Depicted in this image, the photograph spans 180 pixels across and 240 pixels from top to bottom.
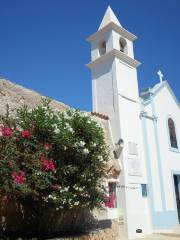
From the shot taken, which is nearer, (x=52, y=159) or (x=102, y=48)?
(x=52, y=159)

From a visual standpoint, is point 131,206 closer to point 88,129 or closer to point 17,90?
point 88,129

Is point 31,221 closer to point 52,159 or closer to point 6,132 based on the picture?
point 52,159

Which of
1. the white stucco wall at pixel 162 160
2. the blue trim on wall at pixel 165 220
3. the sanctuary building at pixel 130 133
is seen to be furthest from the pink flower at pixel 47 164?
the blue trim on wall at pixel 165 220

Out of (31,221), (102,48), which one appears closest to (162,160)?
(102,48)

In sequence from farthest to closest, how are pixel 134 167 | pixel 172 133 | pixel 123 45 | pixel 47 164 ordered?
pixel 172 133
pixel 123 45
pixel 134 167
pixel 47 164

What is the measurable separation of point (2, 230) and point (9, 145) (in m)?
2.60

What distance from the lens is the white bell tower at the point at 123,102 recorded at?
13680 millimetres

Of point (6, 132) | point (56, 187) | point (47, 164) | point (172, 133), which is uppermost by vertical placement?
point (172, 133)

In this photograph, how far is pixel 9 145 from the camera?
8.61 metres

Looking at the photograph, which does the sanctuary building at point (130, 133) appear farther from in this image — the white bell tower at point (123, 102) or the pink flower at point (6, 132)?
the pink flower at point (6, 132)

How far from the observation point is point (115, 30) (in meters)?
16.5

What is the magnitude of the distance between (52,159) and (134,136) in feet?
21.9

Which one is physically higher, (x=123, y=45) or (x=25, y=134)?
(x=123, y=45)

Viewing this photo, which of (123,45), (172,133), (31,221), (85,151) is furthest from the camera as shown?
(172,133)
